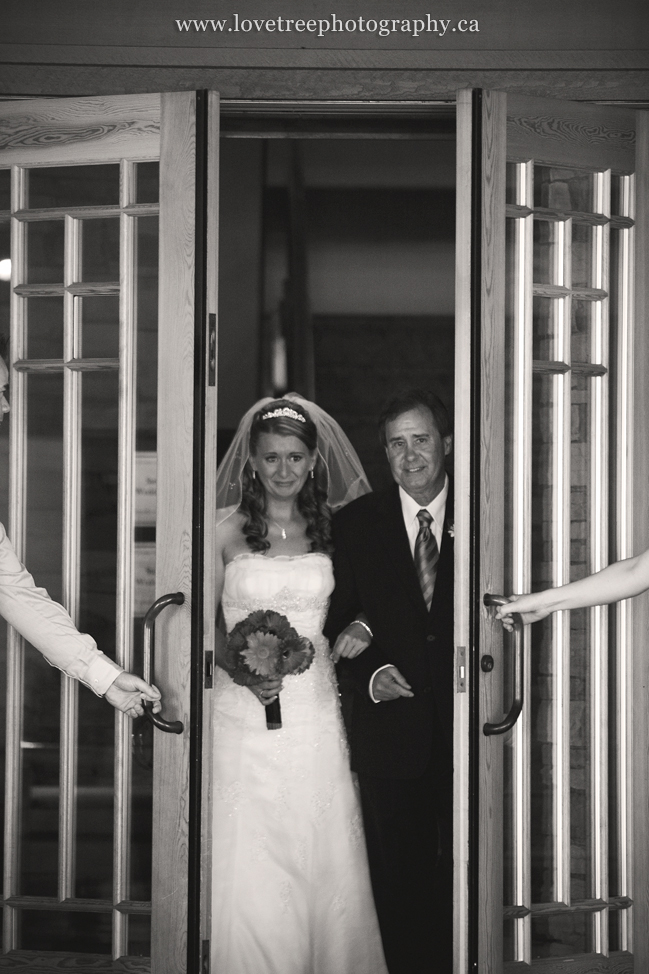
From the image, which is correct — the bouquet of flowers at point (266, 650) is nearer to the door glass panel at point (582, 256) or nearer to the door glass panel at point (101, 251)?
the door glass panel at point (101, 251)

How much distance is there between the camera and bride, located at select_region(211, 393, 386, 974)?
3.35 metres

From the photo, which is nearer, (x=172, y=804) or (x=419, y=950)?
(x=172, y=804)

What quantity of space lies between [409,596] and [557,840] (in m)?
0.98

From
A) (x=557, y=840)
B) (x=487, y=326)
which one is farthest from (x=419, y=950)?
(x=487, y=326)

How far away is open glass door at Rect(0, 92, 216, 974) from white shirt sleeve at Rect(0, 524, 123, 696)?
0.13 metres

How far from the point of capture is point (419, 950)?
3.55 m

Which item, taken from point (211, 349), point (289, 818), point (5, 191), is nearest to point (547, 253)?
point (211, 349)

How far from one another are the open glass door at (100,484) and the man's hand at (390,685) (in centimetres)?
92

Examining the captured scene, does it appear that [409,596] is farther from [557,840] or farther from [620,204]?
[620,204]

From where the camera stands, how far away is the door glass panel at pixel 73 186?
9.73 feet

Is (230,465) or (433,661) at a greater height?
(230,465)

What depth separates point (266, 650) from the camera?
3.46m

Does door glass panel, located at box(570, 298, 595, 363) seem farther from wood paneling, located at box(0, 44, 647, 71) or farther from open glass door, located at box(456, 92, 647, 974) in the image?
wood paneling, located at box(0, 44, 647, 71)

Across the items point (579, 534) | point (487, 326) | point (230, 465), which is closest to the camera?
point (487, 326)
